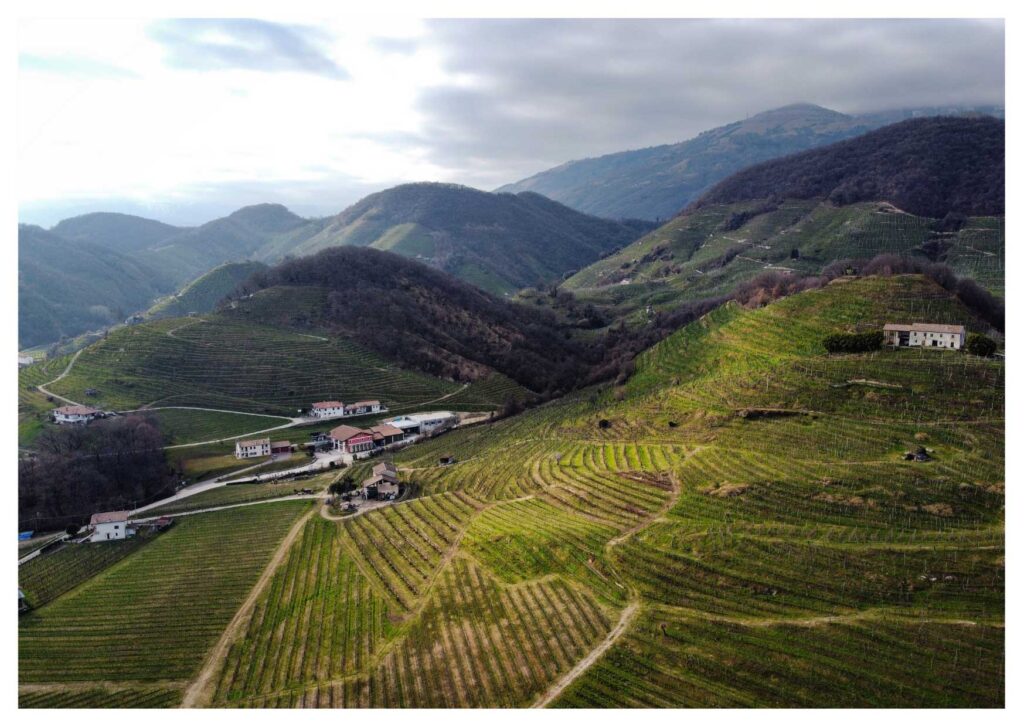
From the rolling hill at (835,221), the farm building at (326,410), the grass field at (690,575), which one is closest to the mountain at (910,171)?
the rolling hill at (835,221)

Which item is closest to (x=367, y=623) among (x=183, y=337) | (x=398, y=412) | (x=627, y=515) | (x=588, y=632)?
(x=588, y=632)

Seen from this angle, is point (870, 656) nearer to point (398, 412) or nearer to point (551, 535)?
point (551, 535)

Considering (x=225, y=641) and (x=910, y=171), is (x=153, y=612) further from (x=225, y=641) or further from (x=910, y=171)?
(x=910, y=171)

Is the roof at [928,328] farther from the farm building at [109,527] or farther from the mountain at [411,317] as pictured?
the farm building at [109,527]

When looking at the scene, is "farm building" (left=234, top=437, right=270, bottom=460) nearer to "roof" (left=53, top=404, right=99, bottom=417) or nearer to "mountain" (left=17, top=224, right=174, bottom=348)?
"roof" (left=53, top=404, right=99, bottom=417)

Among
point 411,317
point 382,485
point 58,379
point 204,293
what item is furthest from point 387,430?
point 204,293
